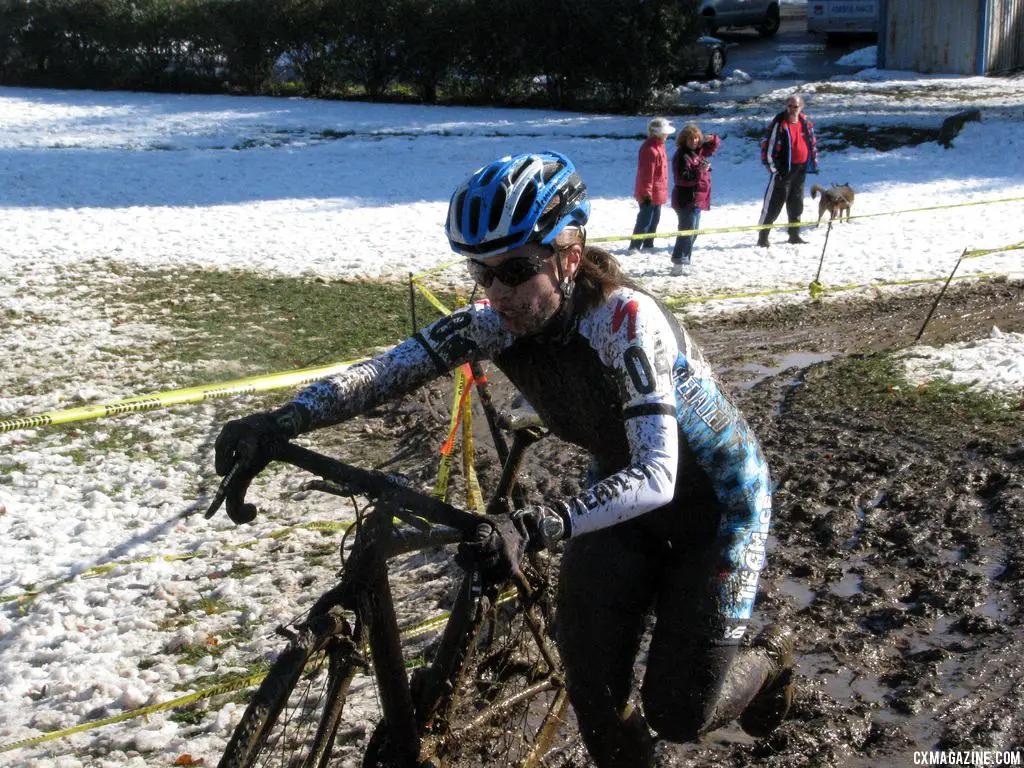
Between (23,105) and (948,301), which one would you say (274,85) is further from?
(948,301)

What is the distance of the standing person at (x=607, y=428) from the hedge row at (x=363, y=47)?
63.8 ft

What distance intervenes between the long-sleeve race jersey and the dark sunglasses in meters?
0.21

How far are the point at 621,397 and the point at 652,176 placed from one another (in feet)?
33.6

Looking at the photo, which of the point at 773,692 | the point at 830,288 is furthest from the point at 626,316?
the point at 830,288

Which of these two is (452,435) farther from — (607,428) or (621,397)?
(621,397)

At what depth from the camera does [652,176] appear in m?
13.0

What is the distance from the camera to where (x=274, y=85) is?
80.2 ft

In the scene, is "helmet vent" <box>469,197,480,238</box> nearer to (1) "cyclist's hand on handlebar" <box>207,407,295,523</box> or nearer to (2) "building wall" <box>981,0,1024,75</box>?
(1) "cyclist's hand on handlebar" <box>207,407,295,523</box>

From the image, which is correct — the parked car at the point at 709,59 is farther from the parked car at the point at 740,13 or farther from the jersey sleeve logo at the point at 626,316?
the jersey sleeve logo at the point at 626,316

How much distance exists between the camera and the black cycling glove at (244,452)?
303 centimetres

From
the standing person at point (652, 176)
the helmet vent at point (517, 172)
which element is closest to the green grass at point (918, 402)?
the helmet vent at point (517, 172)

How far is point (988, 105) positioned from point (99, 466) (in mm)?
19027

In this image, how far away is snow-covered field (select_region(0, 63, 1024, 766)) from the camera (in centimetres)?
498

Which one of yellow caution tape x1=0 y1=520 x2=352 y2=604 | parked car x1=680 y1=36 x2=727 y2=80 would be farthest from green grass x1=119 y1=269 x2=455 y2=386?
parked car x1=680 y1=36 x2=727 y2=80
